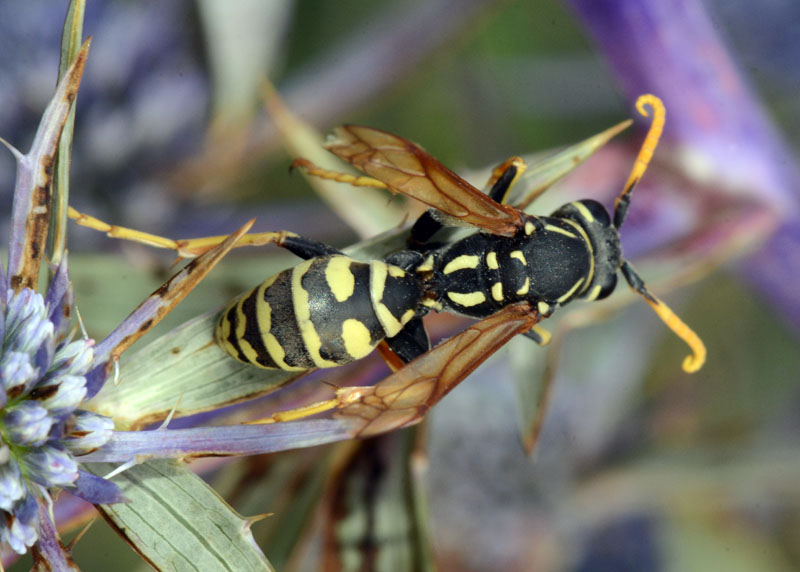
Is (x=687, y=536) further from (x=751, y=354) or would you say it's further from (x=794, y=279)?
(x=794, y=279)

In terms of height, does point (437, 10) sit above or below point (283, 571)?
above

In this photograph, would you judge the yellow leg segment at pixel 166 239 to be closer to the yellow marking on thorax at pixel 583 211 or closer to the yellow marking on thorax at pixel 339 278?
the yellow marking on thorax at pixel 339 278

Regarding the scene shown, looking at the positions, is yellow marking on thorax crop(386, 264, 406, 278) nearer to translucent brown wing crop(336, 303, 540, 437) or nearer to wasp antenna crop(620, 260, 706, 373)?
translucent brown wing crop(336, 303, 540, 437)

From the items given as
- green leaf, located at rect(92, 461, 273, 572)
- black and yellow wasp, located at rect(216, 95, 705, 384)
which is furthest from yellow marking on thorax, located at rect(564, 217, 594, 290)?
green leaf, located at rect(92, 461, 273, 572)

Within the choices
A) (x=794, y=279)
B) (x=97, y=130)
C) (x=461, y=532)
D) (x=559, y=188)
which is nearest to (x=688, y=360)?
(x=559, y=188)

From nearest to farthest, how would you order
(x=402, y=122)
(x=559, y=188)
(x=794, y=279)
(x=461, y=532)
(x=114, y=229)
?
(x=114, y=229)
(x=559, y=188)
(x=794, y=279)
(x=461, y=532)
(x=402, y=122)

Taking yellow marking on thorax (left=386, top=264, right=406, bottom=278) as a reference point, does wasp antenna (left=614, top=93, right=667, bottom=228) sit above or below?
below
